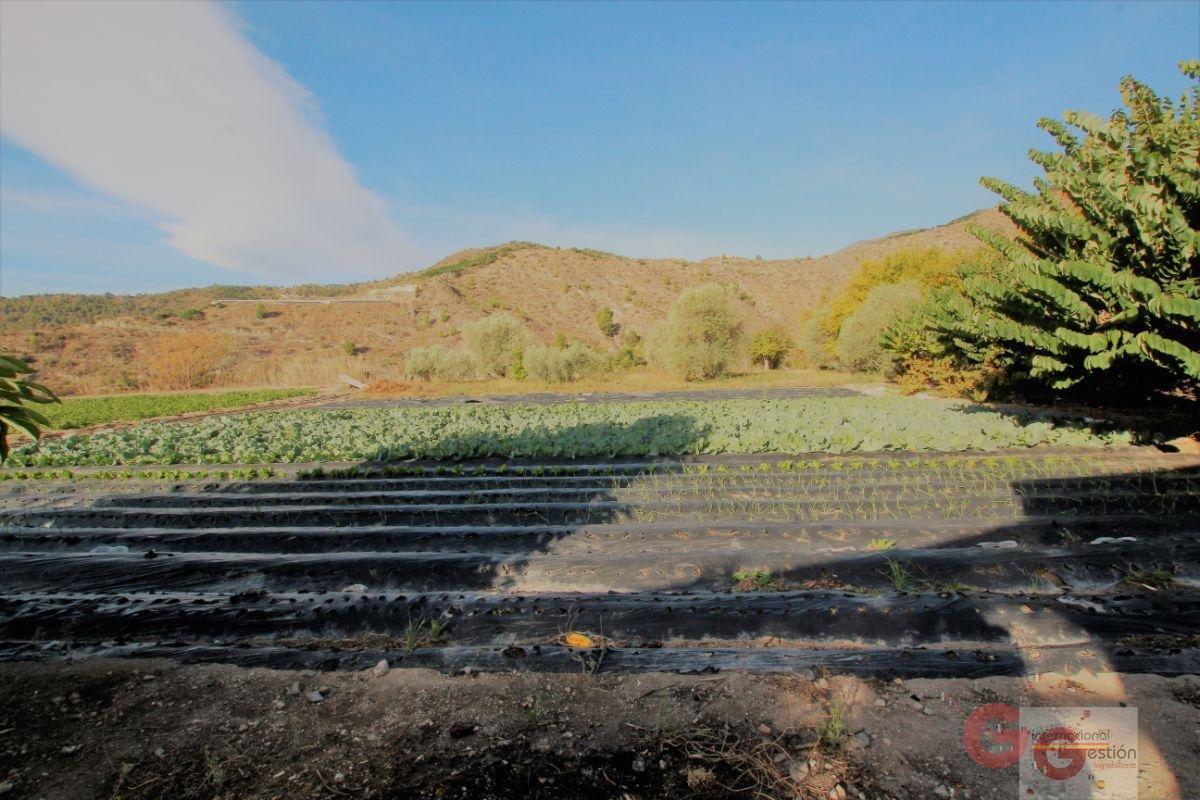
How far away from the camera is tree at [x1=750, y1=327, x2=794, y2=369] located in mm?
35375

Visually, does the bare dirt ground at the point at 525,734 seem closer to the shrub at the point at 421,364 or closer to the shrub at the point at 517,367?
the shrub at the point at 517,367

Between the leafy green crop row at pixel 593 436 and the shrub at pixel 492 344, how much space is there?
1894cm

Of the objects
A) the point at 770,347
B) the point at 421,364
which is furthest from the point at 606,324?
the point at 421,364

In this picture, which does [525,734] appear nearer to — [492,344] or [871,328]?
[871,328]

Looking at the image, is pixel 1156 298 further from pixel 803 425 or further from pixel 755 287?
pixel 755 287

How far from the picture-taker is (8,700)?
10.5ft

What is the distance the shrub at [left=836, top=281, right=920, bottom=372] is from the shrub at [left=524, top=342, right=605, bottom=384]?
585 inches

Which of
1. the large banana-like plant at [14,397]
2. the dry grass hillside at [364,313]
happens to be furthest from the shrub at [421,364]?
the large banana-like plant at [14,397]

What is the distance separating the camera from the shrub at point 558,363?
31.2 metres

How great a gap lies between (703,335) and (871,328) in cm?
892

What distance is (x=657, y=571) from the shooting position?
519cm

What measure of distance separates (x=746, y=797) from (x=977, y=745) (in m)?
1.29

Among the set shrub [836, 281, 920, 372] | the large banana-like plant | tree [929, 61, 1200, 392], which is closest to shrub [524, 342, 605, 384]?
shrub [836, 281, 920, 372]


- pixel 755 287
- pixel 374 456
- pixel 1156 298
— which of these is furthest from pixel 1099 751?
pixel 755 287
